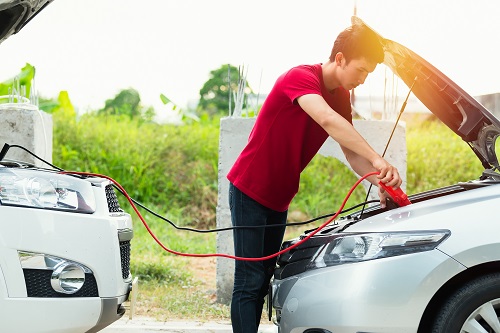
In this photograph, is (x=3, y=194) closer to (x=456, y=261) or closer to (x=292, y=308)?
(x=292, y=308)

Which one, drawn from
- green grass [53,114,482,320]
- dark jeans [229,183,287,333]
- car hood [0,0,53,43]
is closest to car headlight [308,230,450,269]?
dark jeans [229,183,287,333]

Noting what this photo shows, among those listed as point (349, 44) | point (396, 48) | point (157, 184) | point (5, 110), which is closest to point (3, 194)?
point (349, 44)

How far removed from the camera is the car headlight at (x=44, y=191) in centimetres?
325

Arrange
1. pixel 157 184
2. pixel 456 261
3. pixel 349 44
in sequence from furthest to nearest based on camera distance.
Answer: pixel 157 184 < pixel 349 44 < pixel 456 261

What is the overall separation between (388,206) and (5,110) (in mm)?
3898

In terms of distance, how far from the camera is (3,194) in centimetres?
324

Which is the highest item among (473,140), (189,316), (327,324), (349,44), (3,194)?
(349,44)

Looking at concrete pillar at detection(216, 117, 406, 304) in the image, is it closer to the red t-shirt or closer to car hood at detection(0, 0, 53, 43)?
the red t-shirt

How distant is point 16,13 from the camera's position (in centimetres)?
368

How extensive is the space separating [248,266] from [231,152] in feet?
8.00

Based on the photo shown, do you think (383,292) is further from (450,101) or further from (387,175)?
(450,101)

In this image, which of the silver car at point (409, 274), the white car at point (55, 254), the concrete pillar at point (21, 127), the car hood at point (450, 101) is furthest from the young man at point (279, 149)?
the concrete pillar at point (21, 127)

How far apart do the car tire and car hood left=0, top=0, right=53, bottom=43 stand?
2.35m

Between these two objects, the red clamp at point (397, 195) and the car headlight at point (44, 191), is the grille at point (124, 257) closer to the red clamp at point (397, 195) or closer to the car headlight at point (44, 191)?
the car headlight at point (44, 191)
